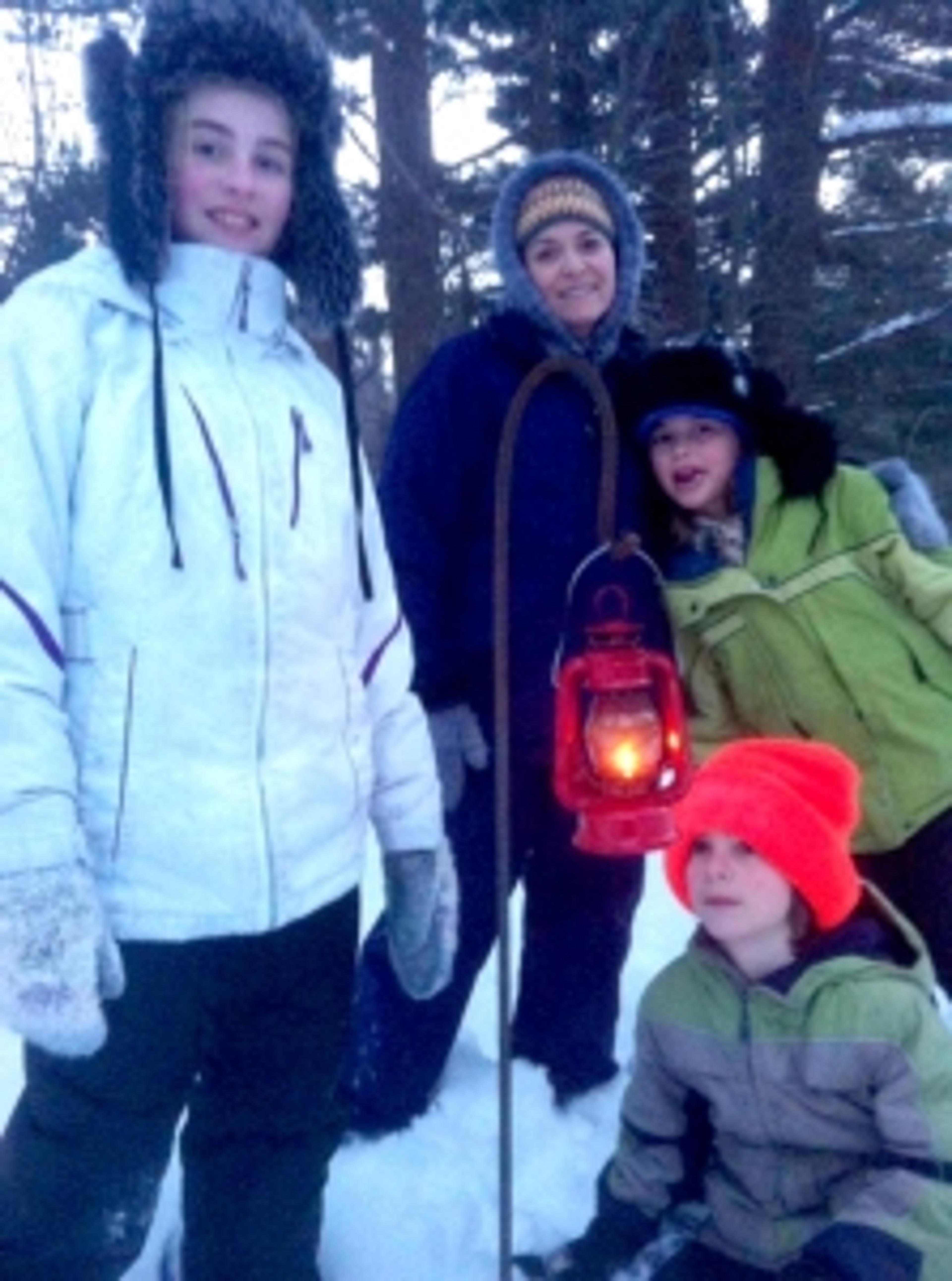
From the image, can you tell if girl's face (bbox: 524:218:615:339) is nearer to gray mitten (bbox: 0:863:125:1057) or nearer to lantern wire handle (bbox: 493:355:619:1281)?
lantern wire handle (bbox: 493:355:619:1281)

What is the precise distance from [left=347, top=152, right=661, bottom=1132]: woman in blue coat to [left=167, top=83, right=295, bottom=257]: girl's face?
0.92 m

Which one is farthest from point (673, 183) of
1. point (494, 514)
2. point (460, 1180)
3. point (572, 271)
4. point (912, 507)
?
point (460, 1180)

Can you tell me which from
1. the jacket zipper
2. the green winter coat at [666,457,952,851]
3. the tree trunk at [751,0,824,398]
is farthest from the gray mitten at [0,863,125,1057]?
the tree trunk at [751,0,824,398]

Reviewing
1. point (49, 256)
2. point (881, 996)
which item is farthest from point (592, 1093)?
point (49, 256)

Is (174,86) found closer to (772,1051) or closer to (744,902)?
(744,902)

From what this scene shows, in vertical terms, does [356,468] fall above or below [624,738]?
above

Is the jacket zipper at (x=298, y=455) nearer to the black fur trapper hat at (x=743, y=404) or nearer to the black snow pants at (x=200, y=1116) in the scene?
the black snow pants at (x=200, y=1116)

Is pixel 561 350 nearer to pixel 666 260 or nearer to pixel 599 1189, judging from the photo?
pixel 599 1189

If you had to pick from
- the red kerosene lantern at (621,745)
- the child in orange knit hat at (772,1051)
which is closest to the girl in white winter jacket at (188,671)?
the red kerosene lantern at (621,745)

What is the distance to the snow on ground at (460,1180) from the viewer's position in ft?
8.23

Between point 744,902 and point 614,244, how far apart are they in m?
1.39

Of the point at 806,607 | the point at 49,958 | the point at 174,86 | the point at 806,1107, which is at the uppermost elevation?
the point at 174,86

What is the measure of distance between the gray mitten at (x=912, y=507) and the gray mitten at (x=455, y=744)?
3.07 feet

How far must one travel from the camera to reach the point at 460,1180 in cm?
277
